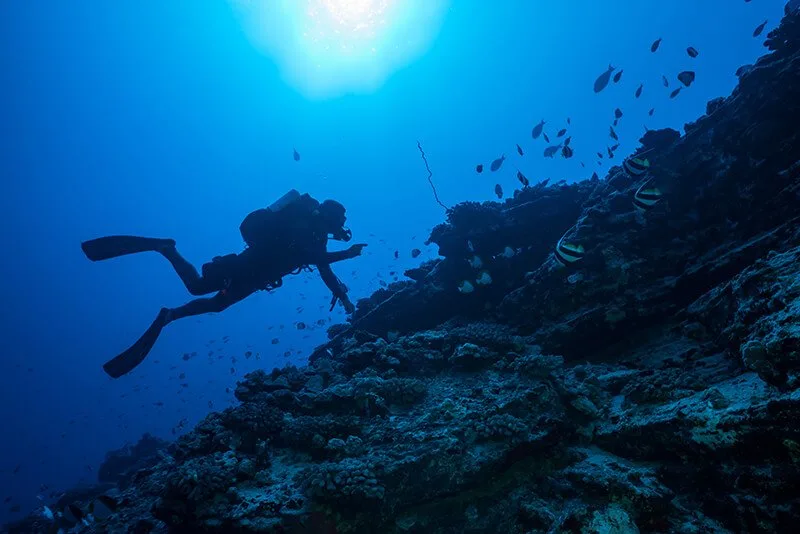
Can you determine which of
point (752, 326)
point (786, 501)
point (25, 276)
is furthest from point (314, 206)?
point (25, 276)

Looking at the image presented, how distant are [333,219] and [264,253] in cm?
190

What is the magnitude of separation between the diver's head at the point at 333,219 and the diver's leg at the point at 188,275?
3.21 meters

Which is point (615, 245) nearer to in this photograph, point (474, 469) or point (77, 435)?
point (474, 469)

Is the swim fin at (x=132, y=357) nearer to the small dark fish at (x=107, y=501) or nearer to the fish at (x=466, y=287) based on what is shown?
the small dark fish at (x=107, y=501)

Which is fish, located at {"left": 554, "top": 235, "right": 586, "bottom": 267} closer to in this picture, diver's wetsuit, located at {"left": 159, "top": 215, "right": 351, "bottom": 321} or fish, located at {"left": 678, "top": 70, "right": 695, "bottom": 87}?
diver's wetsuit, located at {"left": 159, "top": 215, "right": 351, "bottom": 321}

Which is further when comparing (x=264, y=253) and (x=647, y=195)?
(x=264, y=253)

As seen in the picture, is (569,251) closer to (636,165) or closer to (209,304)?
(636,165)

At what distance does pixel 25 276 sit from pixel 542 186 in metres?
164

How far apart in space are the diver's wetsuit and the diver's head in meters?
0.22

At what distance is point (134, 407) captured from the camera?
112250mm

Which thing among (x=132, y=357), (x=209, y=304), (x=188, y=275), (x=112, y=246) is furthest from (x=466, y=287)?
(x=112, y=246)

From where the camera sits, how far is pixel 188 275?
31.9 ft

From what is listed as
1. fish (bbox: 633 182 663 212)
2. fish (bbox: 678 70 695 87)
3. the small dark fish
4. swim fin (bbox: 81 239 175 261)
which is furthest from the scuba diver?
fish (bbox: 678 70 695 87)

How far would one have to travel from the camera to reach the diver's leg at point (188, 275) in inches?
373
